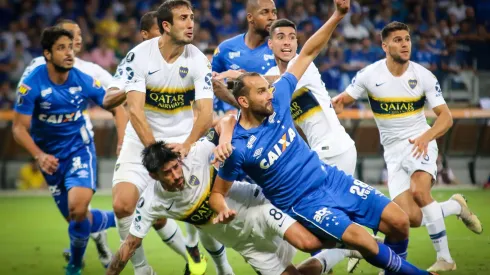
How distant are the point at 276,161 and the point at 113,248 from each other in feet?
13.8

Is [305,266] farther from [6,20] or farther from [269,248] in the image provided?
[6,20]

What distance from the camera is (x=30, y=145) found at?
330 inches

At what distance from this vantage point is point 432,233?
331 inches

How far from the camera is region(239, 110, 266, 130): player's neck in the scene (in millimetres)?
6789

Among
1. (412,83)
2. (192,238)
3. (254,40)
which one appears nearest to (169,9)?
(254,40)

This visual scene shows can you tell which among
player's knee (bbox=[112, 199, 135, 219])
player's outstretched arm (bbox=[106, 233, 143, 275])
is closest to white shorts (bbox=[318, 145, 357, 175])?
player's knee (bbox=[112, 199, 135, 219])

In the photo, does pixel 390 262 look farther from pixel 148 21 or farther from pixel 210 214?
pixel 148 21

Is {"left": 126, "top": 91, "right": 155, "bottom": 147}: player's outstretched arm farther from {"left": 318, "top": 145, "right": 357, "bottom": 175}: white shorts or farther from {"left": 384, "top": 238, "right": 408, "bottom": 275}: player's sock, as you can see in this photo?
{"left": 384, "top": 238, "right": 408, "bottom": 275}: player's sock

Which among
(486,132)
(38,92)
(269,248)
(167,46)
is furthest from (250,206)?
(486,132)

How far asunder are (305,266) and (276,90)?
153cm

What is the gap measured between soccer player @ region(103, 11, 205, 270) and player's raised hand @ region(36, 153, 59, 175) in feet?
2.89

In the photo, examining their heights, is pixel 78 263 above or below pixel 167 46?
below

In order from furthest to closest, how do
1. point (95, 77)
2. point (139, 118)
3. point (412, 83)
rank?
point (95, 77)
point (412, 83)
point (139, 118)

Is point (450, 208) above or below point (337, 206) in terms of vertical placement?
below
